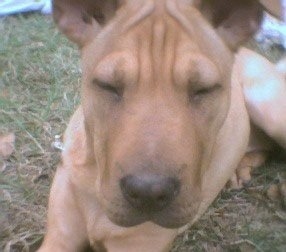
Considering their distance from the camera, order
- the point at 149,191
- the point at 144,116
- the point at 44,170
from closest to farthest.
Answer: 1. the point at 149,191
2. the point at 144,116
3. the point at 44,170

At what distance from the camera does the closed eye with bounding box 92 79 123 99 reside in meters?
2.89

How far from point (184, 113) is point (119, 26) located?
0.48 meters

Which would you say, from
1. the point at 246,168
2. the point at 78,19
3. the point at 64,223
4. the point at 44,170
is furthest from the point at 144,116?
the point at 246,168

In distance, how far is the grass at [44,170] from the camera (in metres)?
3.65

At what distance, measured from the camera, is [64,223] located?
11.3 feet

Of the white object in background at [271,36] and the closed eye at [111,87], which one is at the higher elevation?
the closed eye at [111,87]

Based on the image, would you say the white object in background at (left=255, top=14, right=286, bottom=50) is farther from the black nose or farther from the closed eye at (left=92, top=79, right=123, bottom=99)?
the black nose

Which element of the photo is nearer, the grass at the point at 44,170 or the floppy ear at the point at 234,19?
the floppy ear at the point at 234,19

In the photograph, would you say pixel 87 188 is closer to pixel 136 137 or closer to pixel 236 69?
pixel 136 137

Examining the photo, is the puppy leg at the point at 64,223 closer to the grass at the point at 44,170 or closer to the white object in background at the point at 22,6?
the grass at the point at 44,170

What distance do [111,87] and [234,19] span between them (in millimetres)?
689

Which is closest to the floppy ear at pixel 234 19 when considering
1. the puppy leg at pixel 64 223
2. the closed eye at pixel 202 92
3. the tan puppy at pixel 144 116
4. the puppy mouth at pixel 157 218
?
the tan puppy at pixel 144 116

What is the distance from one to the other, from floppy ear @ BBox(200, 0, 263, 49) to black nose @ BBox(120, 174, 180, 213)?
835mm

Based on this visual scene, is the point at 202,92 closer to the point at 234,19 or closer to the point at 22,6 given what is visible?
the point at 234,19
